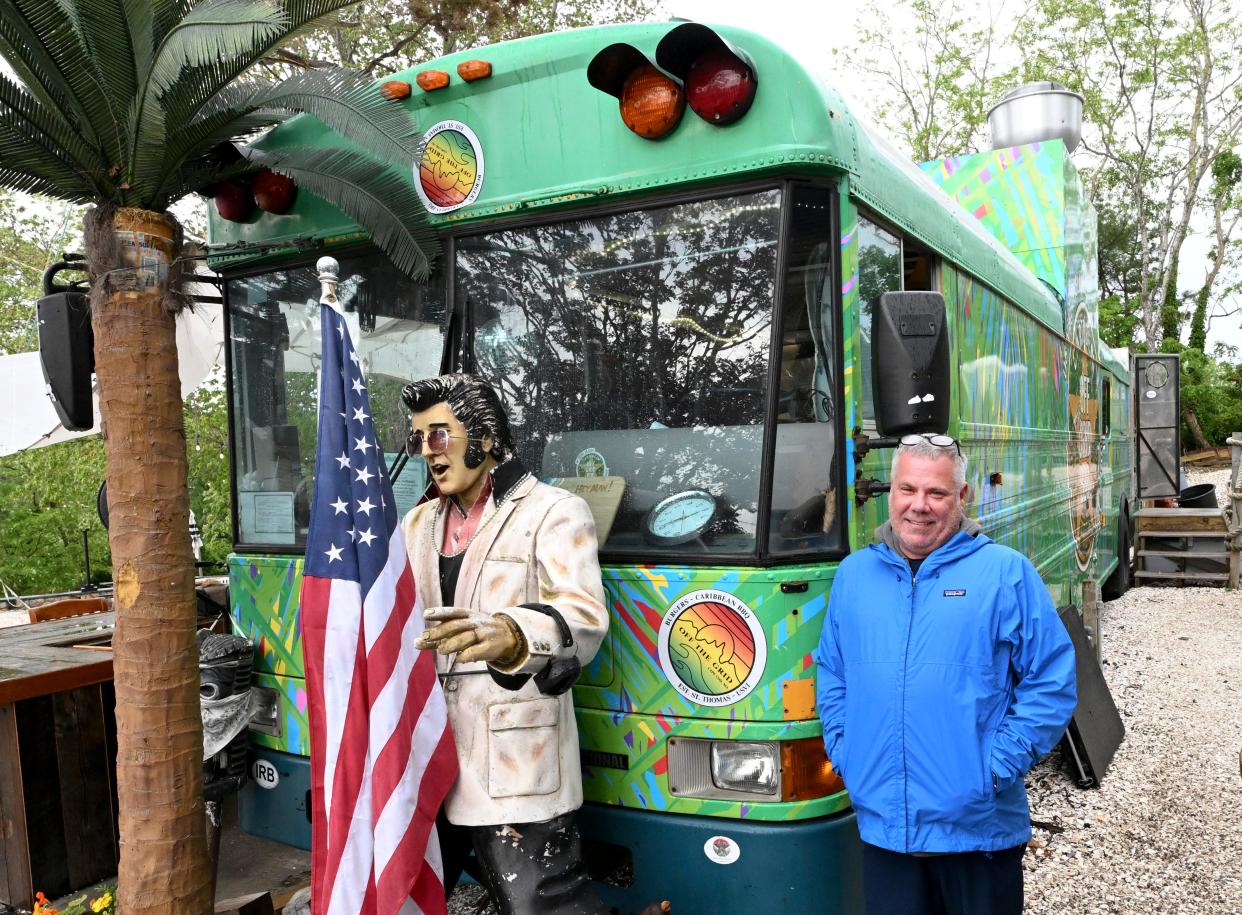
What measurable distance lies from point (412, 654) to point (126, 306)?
50.2 inches

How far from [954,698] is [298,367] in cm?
253

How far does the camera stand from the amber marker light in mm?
3268

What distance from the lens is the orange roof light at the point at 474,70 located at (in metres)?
3.11

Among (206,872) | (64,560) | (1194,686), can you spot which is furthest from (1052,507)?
(64,560)

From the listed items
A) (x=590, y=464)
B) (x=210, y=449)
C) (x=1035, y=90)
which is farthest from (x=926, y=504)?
(x=210, y=449)

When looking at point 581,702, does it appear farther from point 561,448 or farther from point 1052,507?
point 1052,507

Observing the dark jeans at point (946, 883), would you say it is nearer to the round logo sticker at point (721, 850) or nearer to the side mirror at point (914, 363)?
the round logo sticker at point (721, 850)

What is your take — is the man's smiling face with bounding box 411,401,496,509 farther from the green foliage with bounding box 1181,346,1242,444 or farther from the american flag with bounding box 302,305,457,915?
the green foliage with bounding box 1181,346,1242,444

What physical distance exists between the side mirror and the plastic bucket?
54.4ft

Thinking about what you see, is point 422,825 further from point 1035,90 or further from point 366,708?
point 1035,90

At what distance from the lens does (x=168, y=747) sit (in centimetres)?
283

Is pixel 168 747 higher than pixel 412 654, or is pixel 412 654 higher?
pixel 412 654

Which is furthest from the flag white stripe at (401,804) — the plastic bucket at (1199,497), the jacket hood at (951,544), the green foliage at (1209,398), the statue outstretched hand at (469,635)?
the green foliage at (1209,398)

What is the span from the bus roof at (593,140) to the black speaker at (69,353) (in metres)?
0.65
